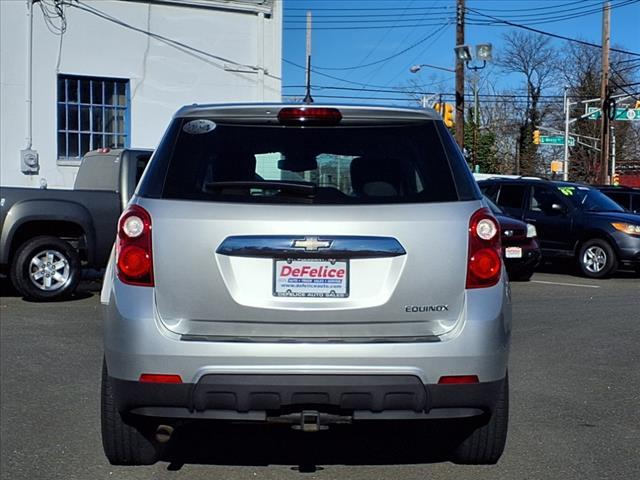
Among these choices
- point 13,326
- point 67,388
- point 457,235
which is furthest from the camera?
point 13,326

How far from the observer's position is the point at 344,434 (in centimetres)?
569

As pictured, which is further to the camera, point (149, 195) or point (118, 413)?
point (118, 413)

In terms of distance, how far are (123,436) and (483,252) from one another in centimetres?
195

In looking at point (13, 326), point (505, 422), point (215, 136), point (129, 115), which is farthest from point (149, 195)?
point (129, 115)

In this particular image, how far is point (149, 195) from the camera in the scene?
407 cm

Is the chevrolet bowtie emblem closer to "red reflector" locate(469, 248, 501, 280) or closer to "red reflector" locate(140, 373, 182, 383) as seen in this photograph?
"red reflector" locate(469, 248, 501, 280)

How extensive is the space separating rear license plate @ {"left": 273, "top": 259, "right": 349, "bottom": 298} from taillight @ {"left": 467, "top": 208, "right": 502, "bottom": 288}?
585 millimetres

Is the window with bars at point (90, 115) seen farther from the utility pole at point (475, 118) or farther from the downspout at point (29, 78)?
the utility pole at point (475, 118)

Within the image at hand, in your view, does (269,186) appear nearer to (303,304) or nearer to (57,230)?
(303,304)

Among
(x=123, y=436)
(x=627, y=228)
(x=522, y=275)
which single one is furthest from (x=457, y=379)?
(x=627, y=228)

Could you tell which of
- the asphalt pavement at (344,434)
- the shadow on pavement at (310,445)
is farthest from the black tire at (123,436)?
the shadow on pavement at (310,445)

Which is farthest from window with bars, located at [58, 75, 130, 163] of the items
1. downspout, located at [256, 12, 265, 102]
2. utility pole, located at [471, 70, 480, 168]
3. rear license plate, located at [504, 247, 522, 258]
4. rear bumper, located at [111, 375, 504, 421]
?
utility pole, located at [471, 70, 480, 168]

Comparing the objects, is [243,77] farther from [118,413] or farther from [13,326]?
[118,413]

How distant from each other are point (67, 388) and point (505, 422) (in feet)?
12.2
